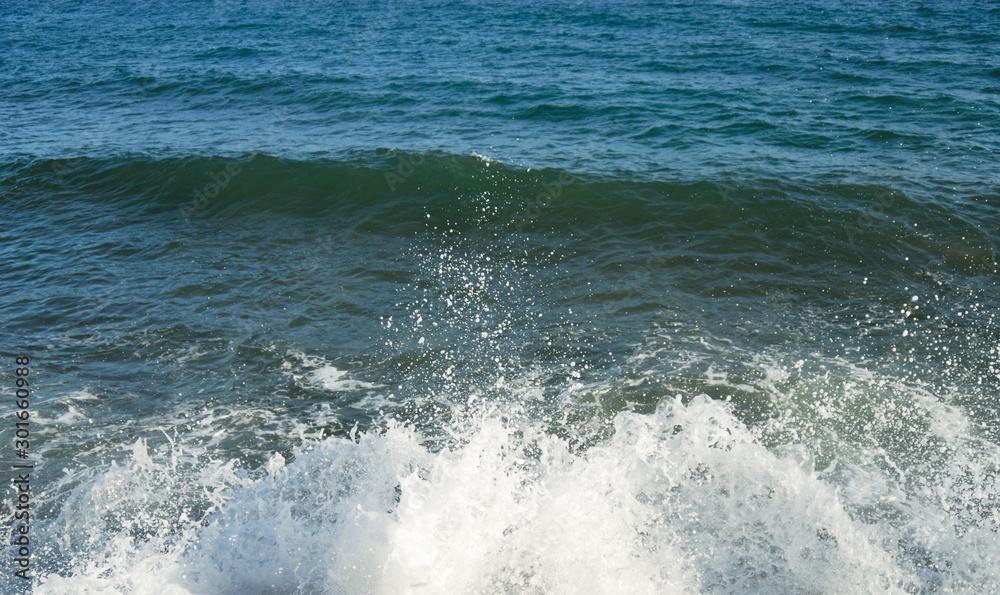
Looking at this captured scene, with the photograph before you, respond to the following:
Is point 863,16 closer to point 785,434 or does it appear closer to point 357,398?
point 785,434

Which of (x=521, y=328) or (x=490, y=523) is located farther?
(x=521, y=328)

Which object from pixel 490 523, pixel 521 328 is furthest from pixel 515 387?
pixel 490 523

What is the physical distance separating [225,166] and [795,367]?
469 inches

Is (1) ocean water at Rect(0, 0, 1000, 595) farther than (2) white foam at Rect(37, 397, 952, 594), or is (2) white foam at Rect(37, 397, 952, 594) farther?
(1) ocean water at Rect(0, 0, 1000, 595)

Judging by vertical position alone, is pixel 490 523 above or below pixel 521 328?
below

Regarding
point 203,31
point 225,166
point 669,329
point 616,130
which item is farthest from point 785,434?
point 203,31

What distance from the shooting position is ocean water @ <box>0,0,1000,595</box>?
Answer: 5.71 meters

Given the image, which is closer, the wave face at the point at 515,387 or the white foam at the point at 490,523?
the white foam at the point at 490,523

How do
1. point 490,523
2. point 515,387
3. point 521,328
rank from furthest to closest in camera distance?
point 521,328, point 515,387, point 490,523

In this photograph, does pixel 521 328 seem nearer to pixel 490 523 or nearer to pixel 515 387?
pixel 515 387

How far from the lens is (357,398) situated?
7.81m

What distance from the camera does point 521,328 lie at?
900 centimetres

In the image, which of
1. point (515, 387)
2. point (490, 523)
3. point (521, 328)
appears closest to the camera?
point (490, 523)

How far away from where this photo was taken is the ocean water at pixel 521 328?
225 inches
